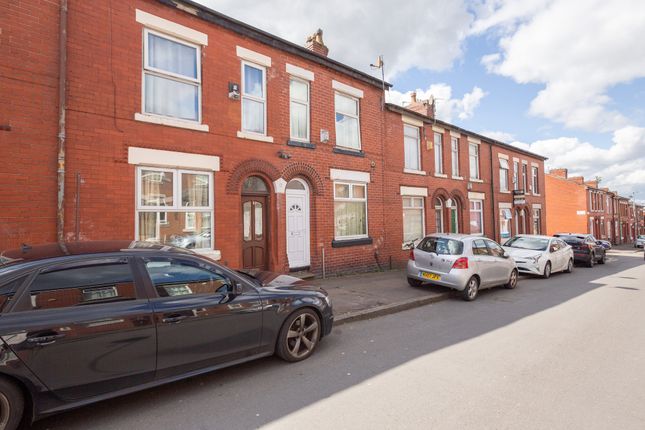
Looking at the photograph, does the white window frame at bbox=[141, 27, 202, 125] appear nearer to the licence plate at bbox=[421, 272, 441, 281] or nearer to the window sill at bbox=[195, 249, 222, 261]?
the window sill at bbox=[195, 249, 222, 261]

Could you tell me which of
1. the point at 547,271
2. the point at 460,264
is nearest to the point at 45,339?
the point at 460,264

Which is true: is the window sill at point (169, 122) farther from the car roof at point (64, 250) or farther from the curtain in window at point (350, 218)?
the curtain in window at point (350, 218)

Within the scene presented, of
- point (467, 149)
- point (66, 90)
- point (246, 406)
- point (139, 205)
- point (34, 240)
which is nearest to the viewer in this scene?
point (246, 406)

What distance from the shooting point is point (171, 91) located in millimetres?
7492

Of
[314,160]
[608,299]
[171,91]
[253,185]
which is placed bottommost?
[608,299]

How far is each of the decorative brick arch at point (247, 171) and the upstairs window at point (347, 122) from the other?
112 inches

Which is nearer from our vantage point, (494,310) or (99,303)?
(99,303)

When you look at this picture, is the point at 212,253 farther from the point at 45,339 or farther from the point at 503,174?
the point at 503,174

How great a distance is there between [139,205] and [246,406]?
16.8ft

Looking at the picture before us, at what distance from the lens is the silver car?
779 cm

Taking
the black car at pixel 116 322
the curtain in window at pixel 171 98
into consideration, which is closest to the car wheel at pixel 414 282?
the black car at pixel 116 322

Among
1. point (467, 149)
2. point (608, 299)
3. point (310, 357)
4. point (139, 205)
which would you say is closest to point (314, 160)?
point (139, 205)

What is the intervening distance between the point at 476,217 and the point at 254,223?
12870 millimetres

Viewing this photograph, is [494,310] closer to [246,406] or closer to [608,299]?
[608,299]
